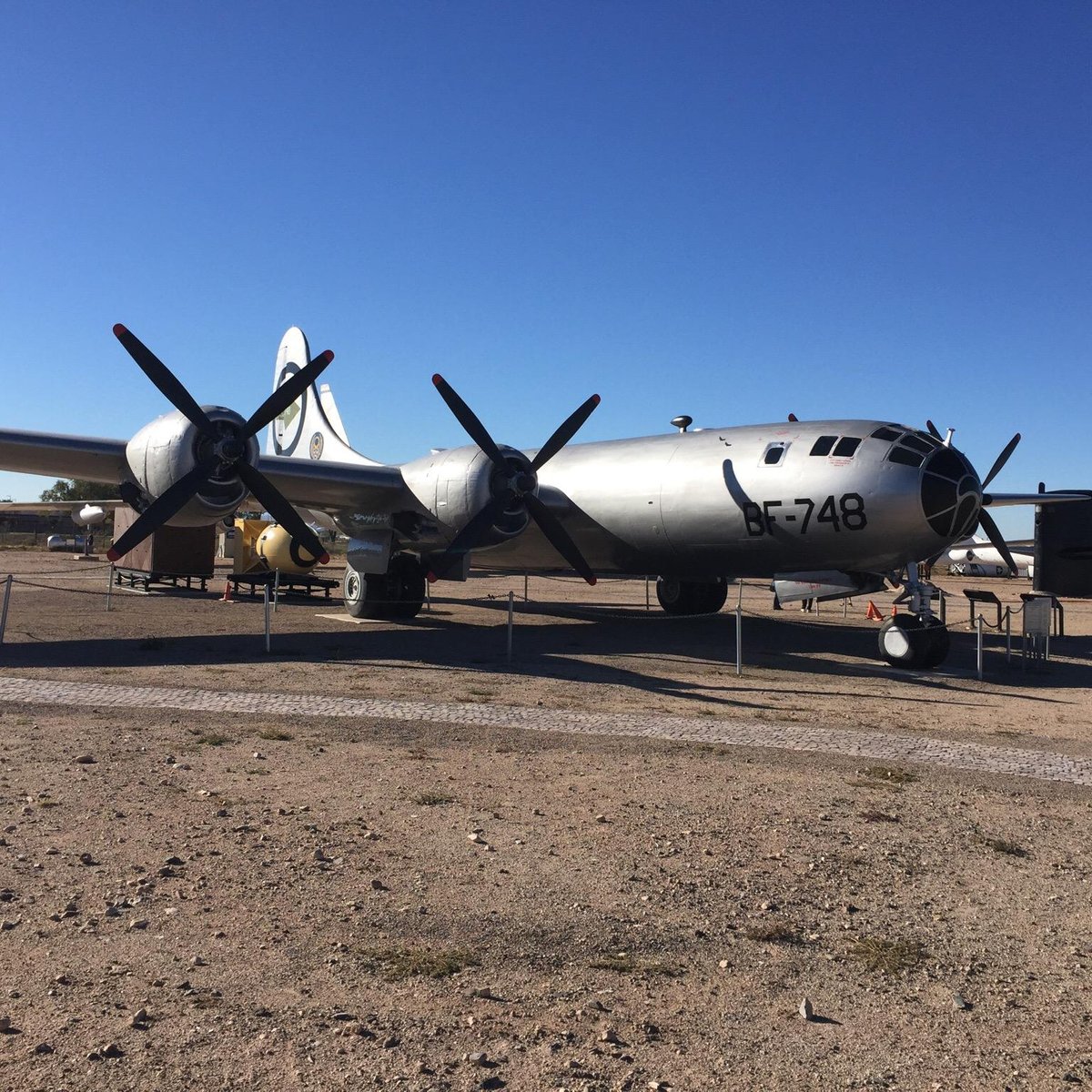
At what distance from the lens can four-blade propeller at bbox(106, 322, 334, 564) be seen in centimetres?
1474

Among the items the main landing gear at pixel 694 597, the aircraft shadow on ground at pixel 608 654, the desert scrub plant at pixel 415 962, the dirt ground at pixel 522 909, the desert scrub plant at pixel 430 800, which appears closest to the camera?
the dirt ground at pixel 522 909

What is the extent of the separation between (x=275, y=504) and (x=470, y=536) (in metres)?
3.35

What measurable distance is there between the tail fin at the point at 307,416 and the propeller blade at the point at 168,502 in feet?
36.6

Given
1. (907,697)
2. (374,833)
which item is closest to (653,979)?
(374,833)

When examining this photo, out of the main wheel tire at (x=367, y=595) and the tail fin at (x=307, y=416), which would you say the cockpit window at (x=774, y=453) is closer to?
the main wheel tire at (x=367, y=595)

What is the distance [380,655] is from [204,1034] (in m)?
12.4

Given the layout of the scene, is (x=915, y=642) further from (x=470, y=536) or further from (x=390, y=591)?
(x=390, y=591)

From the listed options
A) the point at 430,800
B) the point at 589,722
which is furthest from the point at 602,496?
the point at 430,800

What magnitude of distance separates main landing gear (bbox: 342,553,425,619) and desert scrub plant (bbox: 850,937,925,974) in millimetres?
17355

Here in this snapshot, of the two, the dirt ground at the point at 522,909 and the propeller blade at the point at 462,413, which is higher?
the propeller blade at the point at 462,413

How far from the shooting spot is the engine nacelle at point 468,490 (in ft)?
55.8

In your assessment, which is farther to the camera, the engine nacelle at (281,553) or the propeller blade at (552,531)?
the engine nacelle at (281,553)

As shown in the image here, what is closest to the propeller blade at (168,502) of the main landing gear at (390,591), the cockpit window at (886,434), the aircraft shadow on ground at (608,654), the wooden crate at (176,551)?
the aircraft shadow on ground at (608,654)

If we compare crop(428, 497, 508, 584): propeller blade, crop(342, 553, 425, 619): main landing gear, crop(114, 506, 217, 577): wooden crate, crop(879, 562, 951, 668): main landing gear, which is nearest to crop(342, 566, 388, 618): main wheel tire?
crop(342, 553, 425, 619): main landing gear
